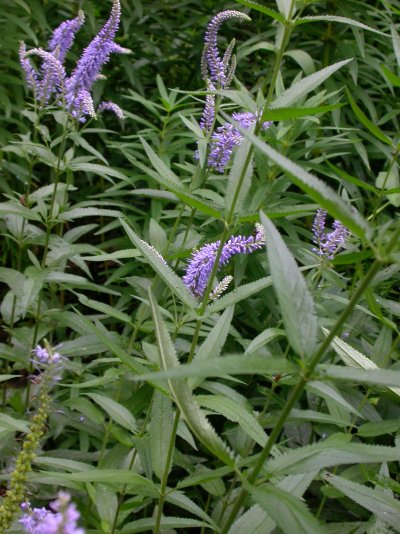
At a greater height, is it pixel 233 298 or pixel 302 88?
pixel 302 88

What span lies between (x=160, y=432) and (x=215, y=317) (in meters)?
0.62

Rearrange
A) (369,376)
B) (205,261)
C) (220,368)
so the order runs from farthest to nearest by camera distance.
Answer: (205,261) < (369,376) < (220,368)

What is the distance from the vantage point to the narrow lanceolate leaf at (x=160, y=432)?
5.68 ft

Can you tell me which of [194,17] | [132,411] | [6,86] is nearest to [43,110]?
[132,411]

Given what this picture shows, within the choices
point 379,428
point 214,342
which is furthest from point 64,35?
point 379,428

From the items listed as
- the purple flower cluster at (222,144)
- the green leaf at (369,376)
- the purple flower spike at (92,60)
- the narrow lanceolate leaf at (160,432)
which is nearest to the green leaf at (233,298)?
the narrow lanceolate leaf at (160,432)

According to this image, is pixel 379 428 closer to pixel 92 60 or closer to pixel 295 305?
pixel 295 305

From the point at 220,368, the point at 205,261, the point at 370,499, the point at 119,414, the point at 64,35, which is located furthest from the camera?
the point at 64,35

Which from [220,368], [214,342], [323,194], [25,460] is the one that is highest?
[323,194]

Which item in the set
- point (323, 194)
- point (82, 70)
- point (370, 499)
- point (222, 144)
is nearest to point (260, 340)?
point (370, 499)

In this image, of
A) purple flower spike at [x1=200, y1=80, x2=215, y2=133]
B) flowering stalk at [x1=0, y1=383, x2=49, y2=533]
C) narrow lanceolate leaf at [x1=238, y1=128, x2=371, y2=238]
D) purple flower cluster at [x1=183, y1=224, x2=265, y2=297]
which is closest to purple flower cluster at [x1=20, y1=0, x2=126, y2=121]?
purple flower spike at [x1=200, y1=80, x2=215, y2=133]

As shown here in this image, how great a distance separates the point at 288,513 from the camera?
1190 mm

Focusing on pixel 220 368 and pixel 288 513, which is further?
pixel 288 513

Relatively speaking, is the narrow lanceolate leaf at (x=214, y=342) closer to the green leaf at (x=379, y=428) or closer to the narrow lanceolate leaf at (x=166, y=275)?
the narrow lanceolate leaf at (x=166, y=275)
